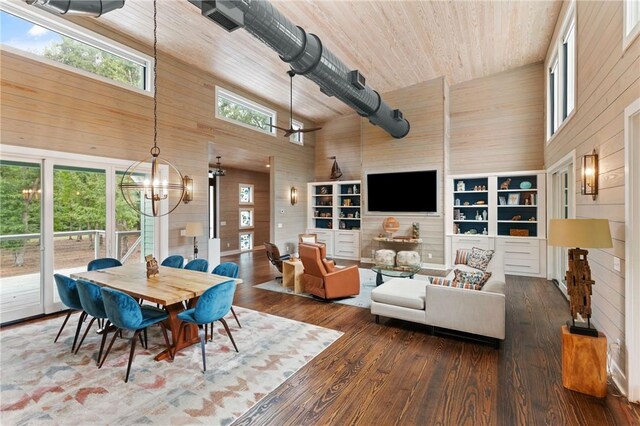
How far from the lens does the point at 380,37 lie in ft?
17.0

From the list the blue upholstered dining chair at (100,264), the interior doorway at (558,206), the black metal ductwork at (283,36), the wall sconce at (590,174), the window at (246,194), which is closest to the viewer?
the black metal ductwork at (283,36)

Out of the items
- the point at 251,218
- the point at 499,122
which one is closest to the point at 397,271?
the point at 499,122

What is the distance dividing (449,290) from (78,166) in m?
5.55

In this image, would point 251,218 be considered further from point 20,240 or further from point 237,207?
point 20,240

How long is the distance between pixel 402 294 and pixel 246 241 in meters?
7.75

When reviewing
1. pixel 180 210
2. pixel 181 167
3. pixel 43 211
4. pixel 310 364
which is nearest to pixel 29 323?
pixel 43 211

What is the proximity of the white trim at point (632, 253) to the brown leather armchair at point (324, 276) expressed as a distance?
3.30 meters

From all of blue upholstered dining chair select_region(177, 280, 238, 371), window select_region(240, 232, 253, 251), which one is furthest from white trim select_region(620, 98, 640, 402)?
window select_region(240, 232, 253, 251)

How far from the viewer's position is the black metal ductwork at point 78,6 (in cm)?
253

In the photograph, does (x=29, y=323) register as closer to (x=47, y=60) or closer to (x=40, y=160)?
(x=40, y=160)

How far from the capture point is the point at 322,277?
4.91 metres

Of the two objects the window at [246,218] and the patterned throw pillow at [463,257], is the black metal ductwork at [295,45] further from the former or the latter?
the window at [246,218]

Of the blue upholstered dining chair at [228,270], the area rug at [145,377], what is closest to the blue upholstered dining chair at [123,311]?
the area rug at [145,377]

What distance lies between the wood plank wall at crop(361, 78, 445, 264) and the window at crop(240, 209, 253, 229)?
4.57 m
